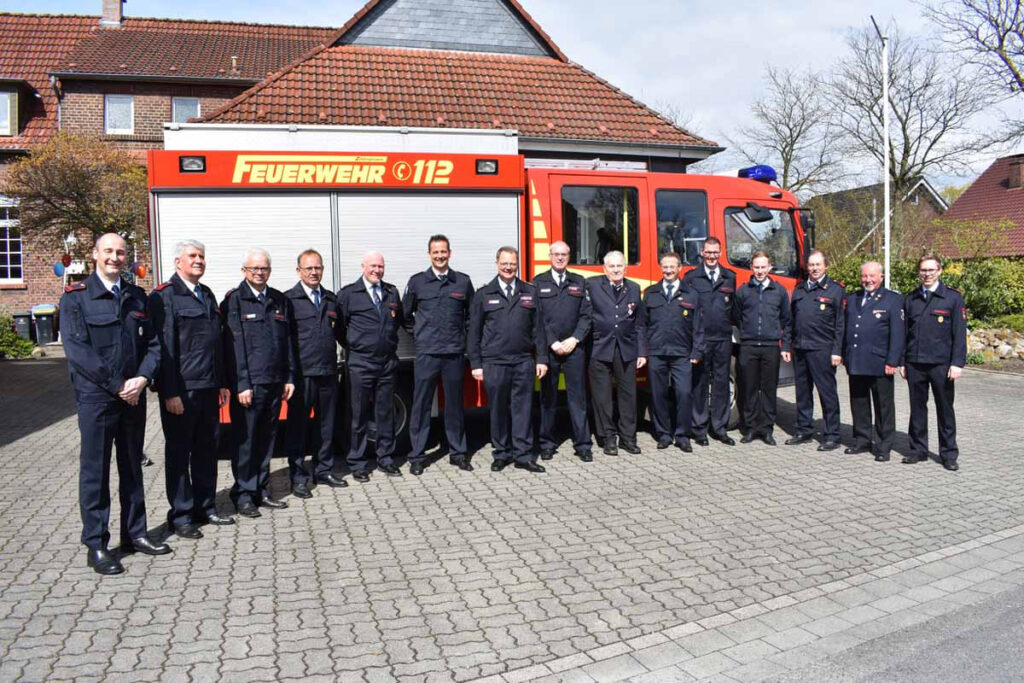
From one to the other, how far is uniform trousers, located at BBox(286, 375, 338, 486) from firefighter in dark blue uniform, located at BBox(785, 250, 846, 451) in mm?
4561

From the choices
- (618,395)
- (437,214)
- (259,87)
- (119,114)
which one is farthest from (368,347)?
(119,114)

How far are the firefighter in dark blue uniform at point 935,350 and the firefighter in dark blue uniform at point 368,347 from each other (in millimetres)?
4628

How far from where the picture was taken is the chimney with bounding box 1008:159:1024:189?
1248 inches

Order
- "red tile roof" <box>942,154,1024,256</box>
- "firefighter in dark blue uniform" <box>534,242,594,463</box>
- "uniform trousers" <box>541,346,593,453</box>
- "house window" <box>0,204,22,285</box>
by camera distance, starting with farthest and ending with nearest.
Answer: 1. "red tile roof" <box>942,154,1024,256</box>
2. "house window" <box>0,204,22,285</box>
3. "uniform trousers" <box>541,346,593,453</box>
4. "firefighter in dark blue uniform" <box>534,242,594,463</box>

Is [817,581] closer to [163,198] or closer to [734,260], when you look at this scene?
[734,260]

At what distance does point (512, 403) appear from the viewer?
23.4 ft

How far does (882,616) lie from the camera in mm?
4035

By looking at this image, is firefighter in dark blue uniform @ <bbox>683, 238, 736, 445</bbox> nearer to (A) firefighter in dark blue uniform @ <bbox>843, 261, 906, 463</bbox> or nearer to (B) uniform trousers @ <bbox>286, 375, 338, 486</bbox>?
(A) firefighter in dark blue uniform @ <bbox>843, 261, 906, 463</bbox>

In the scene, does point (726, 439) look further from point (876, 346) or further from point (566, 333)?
point (566, 333)

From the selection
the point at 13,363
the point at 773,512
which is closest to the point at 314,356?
the point at 773,512

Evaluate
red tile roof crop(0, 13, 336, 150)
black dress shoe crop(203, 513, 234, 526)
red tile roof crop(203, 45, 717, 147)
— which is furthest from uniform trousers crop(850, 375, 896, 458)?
red tile roof crop(0, 13, 336, 150)

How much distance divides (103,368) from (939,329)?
6.58 meters

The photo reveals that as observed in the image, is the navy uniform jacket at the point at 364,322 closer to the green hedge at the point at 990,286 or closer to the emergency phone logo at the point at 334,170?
the emergency phone logo at the point at 334,170

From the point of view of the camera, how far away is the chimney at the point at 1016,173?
104 ft
